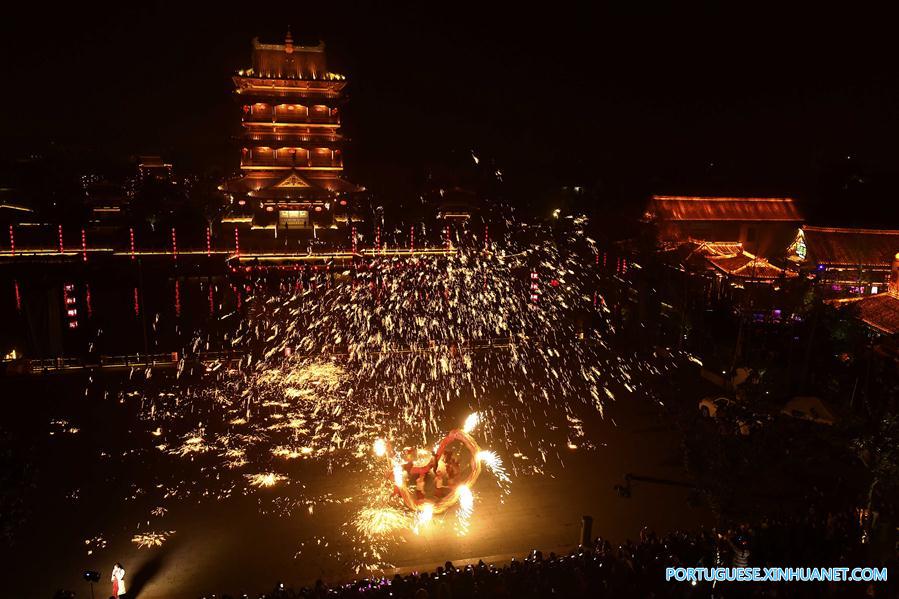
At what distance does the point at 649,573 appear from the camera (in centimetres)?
761

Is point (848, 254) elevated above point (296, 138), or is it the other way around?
point (296, 138)

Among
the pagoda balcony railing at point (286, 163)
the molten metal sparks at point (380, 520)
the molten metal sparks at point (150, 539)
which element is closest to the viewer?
the molten metal sparks at point (150, 539)

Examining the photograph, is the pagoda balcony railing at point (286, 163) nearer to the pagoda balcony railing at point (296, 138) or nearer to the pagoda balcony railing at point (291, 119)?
the pagoda balcony railing at point (296, 138)

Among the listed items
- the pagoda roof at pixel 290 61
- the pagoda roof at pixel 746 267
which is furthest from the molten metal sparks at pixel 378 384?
the pagoda roof at pixel 290 61

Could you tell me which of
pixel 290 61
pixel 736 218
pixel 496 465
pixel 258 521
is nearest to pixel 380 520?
pixel 258 521

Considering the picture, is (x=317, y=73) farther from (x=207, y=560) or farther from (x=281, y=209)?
(x=207, y=560)

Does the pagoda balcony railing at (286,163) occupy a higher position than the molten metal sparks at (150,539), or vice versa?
the pagoda balcony railing at (286,163)

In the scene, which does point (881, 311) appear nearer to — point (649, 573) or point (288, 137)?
point (649, 573)

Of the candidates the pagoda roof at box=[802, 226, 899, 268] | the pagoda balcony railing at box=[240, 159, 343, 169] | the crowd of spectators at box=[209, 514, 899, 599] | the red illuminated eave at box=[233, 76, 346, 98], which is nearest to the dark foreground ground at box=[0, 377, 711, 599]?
the crowd of spectators at box=[209, 514, 899, 599]

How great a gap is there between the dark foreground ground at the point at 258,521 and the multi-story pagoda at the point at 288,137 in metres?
21.7

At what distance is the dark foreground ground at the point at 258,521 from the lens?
8.64m

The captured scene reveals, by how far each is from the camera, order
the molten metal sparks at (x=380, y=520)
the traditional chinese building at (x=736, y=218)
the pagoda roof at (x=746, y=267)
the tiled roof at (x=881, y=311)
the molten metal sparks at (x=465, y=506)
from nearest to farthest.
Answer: the molten metal sparks at (x=380, y=520) < the molten metal sparks at (x=465, y=506) < the tiled roof at (x=881, y=311) < the pagoda roof at (x=746, y=267) < the traditional chinese building at (x=736, y=218)

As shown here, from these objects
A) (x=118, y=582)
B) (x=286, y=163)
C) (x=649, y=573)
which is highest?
(x=286, y=163)

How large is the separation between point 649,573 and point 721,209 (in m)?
24.0
